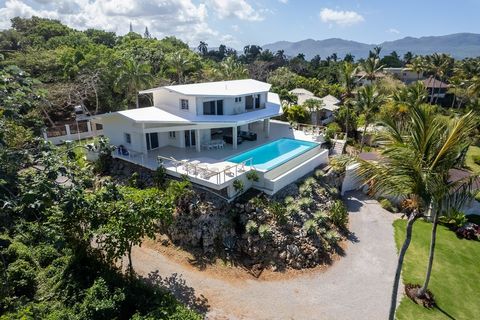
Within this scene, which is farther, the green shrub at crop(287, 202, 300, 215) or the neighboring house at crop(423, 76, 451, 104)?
the neighboring house at crop(423, 76, 451, 104)

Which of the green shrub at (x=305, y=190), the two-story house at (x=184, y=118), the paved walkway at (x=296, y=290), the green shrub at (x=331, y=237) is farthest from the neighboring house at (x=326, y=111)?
the paved walkway at (x=296, y=290)

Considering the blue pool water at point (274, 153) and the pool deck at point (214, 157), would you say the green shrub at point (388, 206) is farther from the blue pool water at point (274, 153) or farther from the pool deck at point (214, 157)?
the pool deck at point (214, 157)

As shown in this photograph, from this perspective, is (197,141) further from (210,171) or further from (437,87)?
(437,87)

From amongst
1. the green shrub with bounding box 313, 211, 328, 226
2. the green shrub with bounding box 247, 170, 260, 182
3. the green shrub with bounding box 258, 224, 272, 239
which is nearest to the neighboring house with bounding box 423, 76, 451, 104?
the green shrub with bounding box 313, 211, 328, 226

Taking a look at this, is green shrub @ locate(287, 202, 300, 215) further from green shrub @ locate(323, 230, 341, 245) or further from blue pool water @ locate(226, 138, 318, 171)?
blue pool water @ locate(226, 138, 318, 171)

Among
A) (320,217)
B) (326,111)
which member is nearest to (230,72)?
(326,111)
